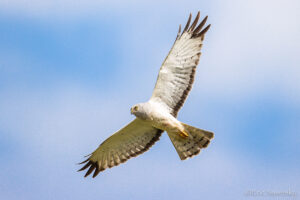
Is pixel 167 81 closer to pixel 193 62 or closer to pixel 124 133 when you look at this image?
pixel 193 62

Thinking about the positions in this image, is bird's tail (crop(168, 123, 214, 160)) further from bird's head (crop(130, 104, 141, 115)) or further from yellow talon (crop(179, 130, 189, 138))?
bird's head (crop(130, 104, 141, 115))

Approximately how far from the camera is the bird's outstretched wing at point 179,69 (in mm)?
12578

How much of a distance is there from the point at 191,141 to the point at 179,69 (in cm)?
172

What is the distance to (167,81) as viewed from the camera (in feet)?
41.5

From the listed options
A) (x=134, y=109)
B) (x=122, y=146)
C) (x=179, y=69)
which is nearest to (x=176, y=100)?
(x=179, y=69)

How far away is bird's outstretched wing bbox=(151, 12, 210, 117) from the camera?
495 inches

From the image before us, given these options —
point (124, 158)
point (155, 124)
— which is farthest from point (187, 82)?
point (124, 158)

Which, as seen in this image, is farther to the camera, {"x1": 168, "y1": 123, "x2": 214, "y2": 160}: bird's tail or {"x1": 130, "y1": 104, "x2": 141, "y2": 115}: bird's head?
{"x1": 168, "y1": 123, "x2": 214, "y2": 160}: bird's tail

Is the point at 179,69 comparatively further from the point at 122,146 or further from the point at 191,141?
the point at 122,146

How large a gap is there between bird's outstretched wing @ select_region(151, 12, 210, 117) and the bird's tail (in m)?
0.54

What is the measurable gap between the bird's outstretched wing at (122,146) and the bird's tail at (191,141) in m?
0.60

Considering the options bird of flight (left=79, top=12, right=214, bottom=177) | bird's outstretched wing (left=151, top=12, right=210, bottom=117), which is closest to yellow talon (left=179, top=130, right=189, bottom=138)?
bird of flight (left=79, top=12, right=214, bottom=177)

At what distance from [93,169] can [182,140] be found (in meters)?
2.52

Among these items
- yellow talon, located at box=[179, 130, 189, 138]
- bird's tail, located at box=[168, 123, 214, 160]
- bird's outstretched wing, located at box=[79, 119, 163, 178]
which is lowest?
bird's tail, located at box=[168, 123, 214, 160]
